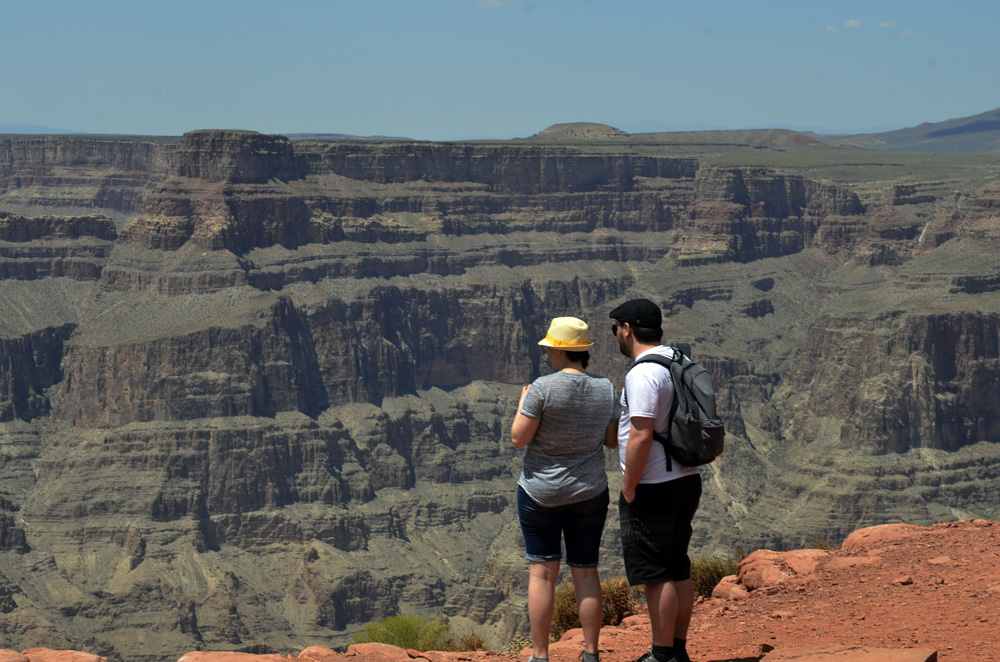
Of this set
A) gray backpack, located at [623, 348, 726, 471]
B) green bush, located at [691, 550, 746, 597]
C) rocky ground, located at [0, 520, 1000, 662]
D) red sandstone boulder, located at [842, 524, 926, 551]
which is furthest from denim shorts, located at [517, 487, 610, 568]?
red sandstone boulder, located at [842, 524, 926, 551]

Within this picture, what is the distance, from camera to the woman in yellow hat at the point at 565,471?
51.9ft

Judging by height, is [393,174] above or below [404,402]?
above

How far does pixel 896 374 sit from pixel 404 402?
49.7m

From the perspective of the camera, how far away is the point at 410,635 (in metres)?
26.7

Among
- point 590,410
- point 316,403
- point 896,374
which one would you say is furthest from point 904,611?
point 316,403

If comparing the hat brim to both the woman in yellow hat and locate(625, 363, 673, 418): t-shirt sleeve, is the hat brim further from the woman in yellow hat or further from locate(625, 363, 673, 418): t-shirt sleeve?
locate(625, 363, 673, 418): t-shirt sleeve

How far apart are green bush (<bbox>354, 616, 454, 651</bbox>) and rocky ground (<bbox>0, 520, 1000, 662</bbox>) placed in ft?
12.9

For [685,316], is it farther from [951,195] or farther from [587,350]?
[587,350]

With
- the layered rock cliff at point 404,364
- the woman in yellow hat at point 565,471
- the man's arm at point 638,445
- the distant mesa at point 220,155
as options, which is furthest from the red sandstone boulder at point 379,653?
the distant mesa at point 220,155

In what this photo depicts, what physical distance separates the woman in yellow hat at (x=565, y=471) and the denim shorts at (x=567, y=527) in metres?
0.01

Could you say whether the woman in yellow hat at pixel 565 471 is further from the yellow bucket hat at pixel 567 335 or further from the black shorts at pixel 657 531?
the black shorts at pixel 657 531

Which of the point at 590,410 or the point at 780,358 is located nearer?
the point at 590,410

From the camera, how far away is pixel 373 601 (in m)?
114

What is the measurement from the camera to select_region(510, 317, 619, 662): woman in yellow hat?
51.9 feet
